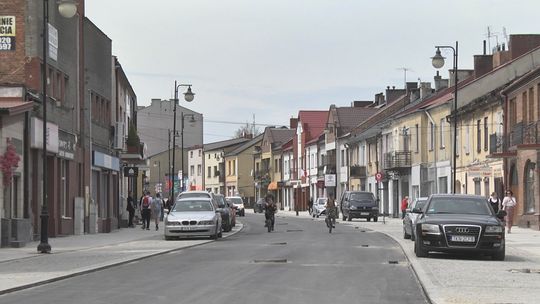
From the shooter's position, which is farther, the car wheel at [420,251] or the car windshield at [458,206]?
the car windshield at [458,206]

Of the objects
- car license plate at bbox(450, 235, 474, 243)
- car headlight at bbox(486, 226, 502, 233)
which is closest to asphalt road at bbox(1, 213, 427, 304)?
car license plate at bbox(450, 235, 474, 243)

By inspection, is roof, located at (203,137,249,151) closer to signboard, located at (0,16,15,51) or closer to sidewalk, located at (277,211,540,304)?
signboard, located at (0,16,15,51)

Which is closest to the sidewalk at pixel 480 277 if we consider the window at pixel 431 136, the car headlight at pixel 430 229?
the car headlight at pixel 430 229

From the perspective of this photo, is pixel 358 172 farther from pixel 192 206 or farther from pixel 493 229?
pixel 493 229

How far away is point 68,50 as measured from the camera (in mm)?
35719

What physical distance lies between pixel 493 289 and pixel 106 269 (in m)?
8.62

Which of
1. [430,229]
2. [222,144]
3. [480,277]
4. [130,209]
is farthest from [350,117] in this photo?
[480,277]

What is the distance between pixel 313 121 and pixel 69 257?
79618 millimetres

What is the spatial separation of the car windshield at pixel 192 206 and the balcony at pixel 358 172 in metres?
45.7

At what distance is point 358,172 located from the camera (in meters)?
78.8

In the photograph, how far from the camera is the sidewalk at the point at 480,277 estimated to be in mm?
13469

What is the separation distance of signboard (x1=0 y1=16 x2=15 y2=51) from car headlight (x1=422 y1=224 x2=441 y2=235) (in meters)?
16.1

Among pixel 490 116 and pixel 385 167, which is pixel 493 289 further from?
pixel 385 167

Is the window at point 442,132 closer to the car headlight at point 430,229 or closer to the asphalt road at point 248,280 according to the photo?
the asphalt road at point 248,280
